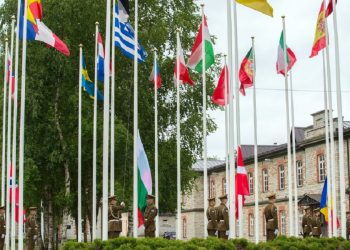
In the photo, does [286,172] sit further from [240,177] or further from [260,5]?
[260,5]

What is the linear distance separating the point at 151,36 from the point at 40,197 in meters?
10.6

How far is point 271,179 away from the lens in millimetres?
51188

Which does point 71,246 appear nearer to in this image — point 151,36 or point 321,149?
point 151,36

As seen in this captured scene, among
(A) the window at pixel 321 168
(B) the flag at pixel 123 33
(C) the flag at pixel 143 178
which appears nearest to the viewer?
(B) the flag at pixel 123 33

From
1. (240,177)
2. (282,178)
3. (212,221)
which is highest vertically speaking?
(282,178)

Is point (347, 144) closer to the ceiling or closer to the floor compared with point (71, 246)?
closer to the ceiling

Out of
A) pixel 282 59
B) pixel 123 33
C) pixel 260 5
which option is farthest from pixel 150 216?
pixel 282 59

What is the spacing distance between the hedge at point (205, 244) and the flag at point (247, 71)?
8.68 meters

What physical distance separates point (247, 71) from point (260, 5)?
8941mm

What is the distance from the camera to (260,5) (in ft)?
55.1

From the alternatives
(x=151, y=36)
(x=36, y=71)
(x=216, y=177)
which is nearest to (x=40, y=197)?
(x=36, y=71)

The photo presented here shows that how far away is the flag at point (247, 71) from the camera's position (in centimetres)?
2564

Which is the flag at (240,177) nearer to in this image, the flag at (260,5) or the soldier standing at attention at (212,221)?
the soldier standing at attention at (212,221)

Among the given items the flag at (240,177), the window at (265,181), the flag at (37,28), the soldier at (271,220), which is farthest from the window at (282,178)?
the flag at (37,28)
